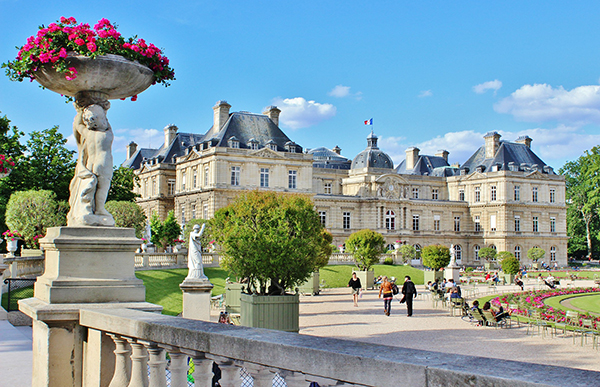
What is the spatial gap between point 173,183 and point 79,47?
55.3 meters

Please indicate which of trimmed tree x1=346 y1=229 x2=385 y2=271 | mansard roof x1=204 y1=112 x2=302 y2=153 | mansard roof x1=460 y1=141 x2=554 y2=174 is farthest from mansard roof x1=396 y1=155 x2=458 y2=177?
trimmed tree x1=346 y1=229 x2=385 y2=271

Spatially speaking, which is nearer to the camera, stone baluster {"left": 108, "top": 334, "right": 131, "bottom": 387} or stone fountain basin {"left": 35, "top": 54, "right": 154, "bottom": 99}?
stone baluster {"left": 108, "top": 334, "right": 131, "bottom": 387}

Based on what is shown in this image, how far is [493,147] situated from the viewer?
226 ft

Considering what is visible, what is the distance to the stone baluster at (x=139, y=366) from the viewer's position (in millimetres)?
3984

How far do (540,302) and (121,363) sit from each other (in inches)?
958

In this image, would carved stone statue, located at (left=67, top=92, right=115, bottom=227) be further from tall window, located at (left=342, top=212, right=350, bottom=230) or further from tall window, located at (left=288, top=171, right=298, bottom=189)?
tall window, located at (left=342, top=212, right=350, bottom=230)

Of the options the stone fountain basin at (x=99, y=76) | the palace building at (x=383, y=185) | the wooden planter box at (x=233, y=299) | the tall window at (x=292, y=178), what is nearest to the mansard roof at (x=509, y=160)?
the palace building at (x=383, y=185)

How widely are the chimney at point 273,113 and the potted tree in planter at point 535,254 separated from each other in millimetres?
32003

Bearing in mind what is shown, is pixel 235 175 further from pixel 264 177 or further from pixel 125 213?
pixel 125 213

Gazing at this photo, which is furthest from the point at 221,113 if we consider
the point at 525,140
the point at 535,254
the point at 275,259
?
the point at 525,140

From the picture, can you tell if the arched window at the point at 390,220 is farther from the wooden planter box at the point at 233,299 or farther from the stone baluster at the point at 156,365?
the stone baluster at the point at 156,365

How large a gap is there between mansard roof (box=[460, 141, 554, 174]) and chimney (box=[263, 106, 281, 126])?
2718 centimetres

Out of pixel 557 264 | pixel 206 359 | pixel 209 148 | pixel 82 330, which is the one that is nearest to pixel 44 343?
pixel 82 330

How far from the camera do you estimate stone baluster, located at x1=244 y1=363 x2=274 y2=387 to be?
309 centimetres
